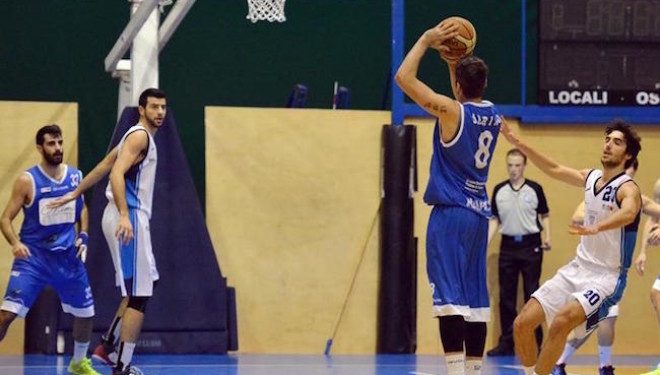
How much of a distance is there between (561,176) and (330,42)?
6.16 metres

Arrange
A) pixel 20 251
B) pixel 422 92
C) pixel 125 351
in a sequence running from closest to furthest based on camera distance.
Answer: pixel 422 92, pixel 125 351, pixel 20 251

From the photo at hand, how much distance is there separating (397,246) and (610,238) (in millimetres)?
4322

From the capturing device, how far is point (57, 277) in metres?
9.48

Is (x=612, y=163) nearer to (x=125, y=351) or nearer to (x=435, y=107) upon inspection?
(x=435, y=107)

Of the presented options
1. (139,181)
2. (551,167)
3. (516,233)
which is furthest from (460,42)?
(516,233)

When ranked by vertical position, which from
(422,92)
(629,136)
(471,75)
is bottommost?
(629,136)

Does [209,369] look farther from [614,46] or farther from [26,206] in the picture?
[614,46]

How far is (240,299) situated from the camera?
12.2m

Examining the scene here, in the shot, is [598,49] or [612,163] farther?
[598,49]

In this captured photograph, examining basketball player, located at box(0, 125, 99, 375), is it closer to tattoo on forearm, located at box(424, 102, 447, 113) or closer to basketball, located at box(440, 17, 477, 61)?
basketball, located at box(440, 17, 477, 61)

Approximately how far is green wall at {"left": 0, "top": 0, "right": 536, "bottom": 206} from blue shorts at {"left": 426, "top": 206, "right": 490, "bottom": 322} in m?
6.25

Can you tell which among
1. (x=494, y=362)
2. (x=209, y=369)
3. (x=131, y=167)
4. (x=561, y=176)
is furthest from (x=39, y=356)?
(x=561, y=176)

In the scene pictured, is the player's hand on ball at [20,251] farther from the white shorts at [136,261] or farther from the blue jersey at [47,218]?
the white shorts at [136,261]

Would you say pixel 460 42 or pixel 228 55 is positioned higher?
pixel 228 55
